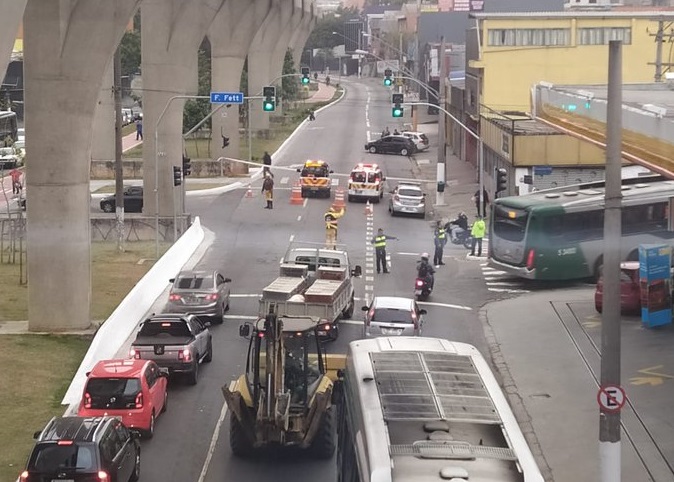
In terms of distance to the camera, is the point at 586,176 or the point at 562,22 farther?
the point at 562,22

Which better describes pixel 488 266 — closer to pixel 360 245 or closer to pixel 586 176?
pixel 360 245

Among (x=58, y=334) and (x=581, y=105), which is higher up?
(x=581, y=105)

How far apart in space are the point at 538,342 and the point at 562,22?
136 feet

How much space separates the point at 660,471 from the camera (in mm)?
21812

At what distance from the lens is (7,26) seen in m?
22.8

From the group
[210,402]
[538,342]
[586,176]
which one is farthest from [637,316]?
[586,176]

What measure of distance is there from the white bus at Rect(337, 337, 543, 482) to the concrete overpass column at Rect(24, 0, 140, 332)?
1522 cm

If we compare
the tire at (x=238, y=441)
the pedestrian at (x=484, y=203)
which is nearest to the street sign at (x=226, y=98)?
the pedestrian at (x=484, y=203)

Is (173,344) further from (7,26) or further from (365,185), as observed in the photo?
(365,185)

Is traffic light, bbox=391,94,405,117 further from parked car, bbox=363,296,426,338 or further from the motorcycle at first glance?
parked car, bbox=363,296,426,338

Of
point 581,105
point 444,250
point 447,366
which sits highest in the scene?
point 581,105

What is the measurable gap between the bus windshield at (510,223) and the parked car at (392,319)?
9.88 meters

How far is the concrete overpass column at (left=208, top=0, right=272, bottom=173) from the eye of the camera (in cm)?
7588

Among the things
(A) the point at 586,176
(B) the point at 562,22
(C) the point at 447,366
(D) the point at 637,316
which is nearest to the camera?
(C) the point at 447,366
